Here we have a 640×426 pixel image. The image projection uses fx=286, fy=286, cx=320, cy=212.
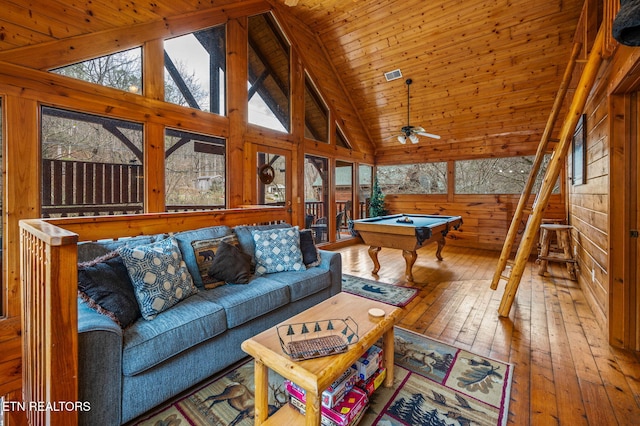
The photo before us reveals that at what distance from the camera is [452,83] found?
5.41 m

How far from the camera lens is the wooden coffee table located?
4.09 feet

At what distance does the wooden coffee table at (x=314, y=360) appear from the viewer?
1.25m

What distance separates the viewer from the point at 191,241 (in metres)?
2.44

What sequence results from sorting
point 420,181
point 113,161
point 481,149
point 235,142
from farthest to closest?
point 420,181, point 481,149, point 235,142, point 113,161

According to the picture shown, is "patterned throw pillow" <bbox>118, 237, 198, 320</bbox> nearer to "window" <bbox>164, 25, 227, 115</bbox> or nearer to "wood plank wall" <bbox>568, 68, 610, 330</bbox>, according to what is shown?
"window" <bbox>164, 25, 227, 115</bbox>

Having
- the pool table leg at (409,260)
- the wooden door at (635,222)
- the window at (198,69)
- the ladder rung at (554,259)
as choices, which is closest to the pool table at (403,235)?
the pool table leg at (409,260)

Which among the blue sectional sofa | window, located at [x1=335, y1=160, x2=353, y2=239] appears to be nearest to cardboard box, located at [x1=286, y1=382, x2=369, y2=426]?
the blue sectional sofa

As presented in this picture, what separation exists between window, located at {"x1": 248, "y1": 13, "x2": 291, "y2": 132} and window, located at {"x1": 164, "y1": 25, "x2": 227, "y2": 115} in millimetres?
532

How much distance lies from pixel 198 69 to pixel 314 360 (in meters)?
4.17

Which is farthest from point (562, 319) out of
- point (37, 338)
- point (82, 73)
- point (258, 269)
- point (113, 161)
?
point (82, 73)

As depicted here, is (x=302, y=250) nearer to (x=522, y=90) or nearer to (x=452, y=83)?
(x=452, y=83)

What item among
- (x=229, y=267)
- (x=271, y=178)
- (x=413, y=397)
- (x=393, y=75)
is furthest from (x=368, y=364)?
(x=393, y=75)

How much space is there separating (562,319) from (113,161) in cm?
495

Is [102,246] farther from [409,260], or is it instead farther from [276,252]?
[409,260]
